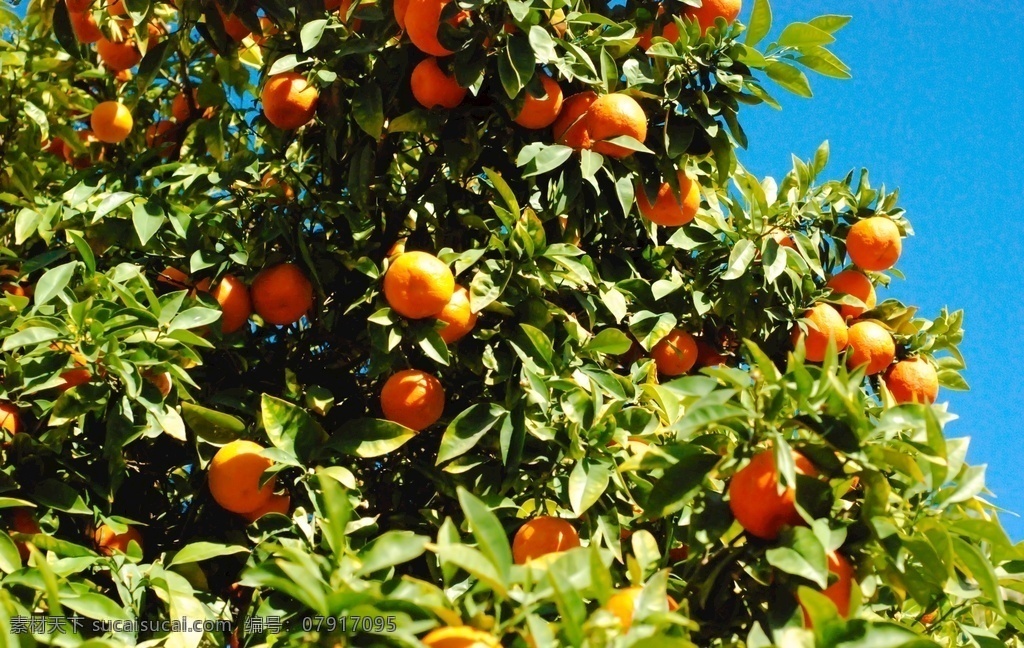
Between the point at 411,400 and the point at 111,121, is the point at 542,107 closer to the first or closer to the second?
the point at 411,400

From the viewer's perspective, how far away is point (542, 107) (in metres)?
2.42

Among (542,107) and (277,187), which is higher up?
(542,107)

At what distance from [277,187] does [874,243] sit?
1.55 m

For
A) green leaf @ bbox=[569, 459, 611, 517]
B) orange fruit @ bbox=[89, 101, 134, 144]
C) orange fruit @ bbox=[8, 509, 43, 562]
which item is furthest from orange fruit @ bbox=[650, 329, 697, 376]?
orange fruit @ bbox=[89, 101, 134, 144]

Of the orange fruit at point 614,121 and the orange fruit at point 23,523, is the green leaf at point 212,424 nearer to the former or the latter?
the orange fruit at point 23,523

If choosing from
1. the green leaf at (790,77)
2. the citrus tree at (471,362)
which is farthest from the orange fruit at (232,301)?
the green leaf at (790,77)

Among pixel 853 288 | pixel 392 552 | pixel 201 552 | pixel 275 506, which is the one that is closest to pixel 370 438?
pixel 275 506

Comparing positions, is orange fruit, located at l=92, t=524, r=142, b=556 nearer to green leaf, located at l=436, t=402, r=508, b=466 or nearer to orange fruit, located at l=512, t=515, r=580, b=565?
green leaf, located at l=436, t=402, r=508, b=466

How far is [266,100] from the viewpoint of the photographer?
262 centimetres

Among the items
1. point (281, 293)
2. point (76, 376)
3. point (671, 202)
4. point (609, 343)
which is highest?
point (671, 202)

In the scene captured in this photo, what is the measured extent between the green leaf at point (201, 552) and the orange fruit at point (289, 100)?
3.58 feet

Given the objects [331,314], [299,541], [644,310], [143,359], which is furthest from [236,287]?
[644,310]

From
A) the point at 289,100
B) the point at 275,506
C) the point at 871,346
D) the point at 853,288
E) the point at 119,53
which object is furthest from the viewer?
the point at 119,53

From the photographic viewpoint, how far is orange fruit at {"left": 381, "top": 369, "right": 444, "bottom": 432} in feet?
7.60
